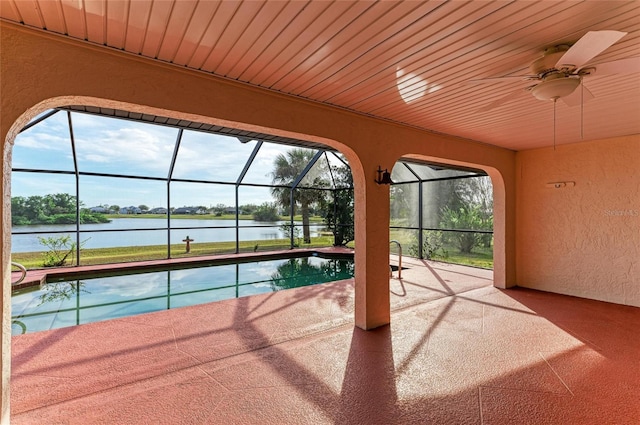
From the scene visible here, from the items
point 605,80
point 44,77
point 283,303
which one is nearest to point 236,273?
point 283,303

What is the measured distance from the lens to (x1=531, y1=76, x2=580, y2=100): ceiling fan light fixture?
7.03 ft

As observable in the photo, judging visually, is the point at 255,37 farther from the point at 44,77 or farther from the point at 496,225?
the point at 496,225

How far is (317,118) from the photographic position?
3.33m

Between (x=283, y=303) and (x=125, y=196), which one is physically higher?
(x=125, y=196)

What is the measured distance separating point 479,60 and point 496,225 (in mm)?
4244

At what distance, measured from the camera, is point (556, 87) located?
86.0 inches

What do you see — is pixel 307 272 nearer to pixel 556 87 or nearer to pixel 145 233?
pixel 145 233

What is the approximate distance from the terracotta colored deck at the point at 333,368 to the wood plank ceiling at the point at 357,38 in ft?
8.60

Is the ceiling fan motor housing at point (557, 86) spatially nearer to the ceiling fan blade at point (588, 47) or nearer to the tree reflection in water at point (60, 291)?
the ceiling fan blade at point (588, 47)

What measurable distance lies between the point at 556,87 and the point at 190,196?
10.8 meters

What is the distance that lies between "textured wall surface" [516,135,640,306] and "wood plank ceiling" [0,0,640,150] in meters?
2.13

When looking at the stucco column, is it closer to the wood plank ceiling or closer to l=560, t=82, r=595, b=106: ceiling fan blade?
the wood plank ceiling

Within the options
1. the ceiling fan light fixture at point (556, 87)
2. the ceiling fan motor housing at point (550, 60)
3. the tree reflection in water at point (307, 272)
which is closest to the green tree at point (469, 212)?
the tree reflection in water at point (307, 272)

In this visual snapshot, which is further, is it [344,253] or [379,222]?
[344,253]
